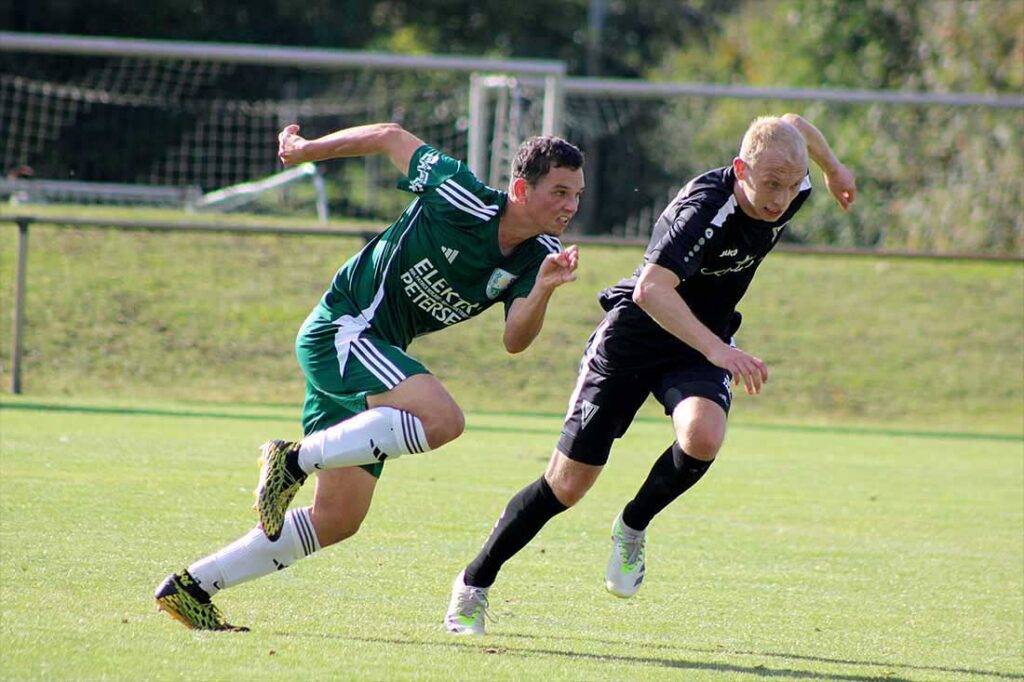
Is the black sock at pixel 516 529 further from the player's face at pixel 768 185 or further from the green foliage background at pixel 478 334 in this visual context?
the green foliage background at pixel 478 334

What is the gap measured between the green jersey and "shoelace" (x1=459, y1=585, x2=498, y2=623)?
3.31 feet

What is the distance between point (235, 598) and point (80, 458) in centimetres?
357

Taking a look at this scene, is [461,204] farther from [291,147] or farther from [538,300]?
[291,147]

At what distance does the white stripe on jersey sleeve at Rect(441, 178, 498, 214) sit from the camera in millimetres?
5562

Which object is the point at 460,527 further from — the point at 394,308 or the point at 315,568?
the point at 394,308

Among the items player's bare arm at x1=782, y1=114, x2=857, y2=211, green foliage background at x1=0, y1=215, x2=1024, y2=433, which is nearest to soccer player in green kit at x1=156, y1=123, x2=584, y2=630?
player's bare arm at x1=782, y1=114, x2=857, y2=211

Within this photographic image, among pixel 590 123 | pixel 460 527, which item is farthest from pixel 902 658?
pixel 590 123

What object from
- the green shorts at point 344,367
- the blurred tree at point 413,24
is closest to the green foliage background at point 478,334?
the green shorts at point 344,367

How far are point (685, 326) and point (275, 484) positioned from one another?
1.59 meters

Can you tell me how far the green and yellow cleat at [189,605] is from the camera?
17.1 feet

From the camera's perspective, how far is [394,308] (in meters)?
5.64

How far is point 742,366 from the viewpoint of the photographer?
5.11 meters

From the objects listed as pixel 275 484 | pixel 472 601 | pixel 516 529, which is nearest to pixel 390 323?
pixel 275 484

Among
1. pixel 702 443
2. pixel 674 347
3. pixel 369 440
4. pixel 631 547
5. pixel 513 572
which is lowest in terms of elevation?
pixel 513 572
